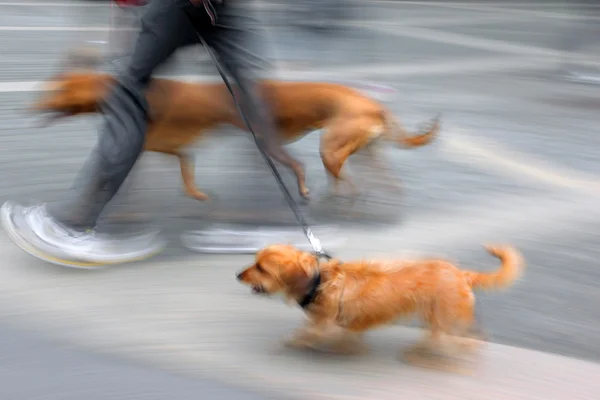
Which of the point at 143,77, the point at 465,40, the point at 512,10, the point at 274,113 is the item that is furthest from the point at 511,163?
the point at 512,10

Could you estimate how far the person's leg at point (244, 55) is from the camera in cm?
456

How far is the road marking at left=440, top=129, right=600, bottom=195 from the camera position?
6254 millimetres

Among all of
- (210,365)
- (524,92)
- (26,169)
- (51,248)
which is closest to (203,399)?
(210,365)

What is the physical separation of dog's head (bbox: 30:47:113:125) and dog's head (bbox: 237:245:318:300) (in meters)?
1.53

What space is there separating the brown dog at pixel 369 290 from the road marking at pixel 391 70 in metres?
5.09

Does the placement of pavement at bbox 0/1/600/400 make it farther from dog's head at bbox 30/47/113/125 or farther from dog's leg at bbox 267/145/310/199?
dog's head at bbox 30/47/113/125

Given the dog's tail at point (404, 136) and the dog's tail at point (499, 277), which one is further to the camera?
the dog's tail at point (404, 136)

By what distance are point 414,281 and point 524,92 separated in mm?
6256

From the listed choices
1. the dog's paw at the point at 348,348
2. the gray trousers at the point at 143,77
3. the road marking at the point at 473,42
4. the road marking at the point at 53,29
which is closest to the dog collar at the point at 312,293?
the dog's paw at the point at 348,348

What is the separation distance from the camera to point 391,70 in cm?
1013

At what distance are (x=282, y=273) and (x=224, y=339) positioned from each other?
50 centimetres

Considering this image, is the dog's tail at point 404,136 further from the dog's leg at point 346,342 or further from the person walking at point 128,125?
the dog's leg at point 346,342

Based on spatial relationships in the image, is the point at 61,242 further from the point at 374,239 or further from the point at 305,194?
the point at 374,239

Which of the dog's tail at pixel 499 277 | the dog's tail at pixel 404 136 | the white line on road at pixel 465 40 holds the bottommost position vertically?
the white line on road at pixel 465 40
